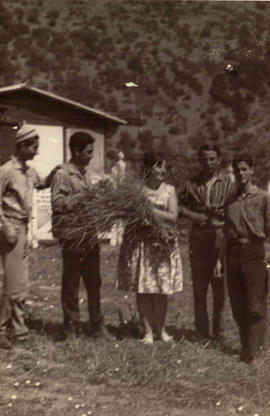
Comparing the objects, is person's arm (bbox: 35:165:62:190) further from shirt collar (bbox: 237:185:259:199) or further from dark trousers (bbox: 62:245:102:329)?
Result: shirt collar (bbox: 237:185:259:199)

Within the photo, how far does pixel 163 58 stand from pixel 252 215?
1.81 m

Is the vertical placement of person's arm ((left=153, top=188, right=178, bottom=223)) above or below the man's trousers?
above

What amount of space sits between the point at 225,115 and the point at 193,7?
1.23 m

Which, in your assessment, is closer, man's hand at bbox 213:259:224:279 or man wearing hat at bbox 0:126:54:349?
man wearing hat at bbox 0:126:54:349

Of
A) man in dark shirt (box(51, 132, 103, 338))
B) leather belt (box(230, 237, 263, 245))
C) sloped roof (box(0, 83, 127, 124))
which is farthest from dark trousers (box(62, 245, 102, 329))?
sloped roof (box(0, 83, 127, 124))

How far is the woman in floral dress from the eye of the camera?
13.2 feet

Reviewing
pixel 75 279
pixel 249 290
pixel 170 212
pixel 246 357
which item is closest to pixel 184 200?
pixel 170 212

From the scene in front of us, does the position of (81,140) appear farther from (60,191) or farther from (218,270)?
(218,270)

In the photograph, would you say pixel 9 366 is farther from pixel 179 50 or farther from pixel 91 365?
pixel 179 50

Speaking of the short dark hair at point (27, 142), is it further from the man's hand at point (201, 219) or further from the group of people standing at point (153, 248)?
the man's hand at point (201, 219)

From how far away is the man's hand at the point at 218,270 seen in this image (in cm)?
428

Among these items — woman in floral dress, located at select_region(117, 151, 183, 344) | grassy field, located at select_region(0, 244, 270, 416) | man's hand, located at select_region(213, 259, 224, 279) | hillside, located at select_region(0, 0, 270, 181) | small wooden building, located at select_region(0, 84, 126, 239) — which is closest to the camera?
grassy field, located at select_region(0, 244, 270, 416)

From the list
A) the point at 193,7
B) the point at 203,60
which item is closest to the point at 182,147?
the point at 203,60

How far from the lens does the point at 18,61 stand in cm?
491
